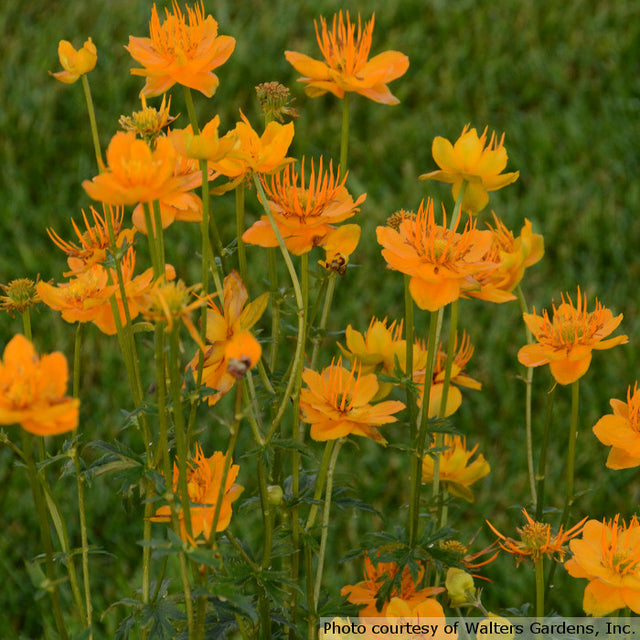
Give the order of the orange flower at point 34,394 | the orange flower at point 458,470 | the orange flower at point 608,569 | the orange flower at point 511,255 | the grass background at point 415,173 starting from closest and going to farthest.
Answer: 1. the orange flower at point 34,394
2. the orange flower at point 608,569
3. the orange flower at point 511,255
4. the orange flower at point 458,470
5. the grass background at point 415,173

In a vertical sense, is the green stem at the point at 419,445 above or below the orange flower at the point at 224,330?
below

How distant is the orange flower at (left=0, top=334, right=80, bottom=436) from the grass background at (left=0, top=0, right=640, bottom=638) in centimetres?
117

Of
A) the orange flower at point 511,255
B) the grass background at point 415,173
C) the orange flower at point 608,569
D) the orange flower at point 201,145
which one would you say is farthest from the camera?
the grass background at point 415,173

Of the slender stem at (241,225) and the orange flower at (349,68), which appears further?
the orange flower at (349,68)

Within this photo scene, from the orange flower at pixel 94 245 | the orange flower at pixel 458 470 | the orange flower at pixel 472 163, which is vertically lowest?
the orange flower at pixel 458 470

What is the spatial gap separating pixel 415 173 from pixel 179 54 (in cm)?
161

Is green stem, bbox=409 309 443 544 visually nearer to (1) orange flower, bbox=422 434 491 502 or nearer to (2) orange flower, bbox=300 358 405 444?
(2) orange flower, bbox=300 358 405 444

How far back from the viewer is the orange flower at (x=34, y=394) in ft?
2.14

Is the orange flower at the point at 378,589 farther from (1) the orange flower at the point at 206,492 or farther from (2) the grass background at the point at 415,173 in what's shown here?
(2) the grass background at the point at 415,173

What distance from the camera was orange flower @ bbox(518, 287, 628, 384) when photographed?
3.15ft

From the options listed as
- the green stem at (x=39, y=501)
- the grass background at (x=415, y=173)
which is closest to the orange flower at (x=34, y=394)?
the green stem at (x=39, y=501)

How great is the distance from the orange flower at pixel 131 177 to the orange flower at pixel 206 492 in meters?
0.27

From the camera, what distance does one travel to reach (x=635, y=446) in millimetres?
935

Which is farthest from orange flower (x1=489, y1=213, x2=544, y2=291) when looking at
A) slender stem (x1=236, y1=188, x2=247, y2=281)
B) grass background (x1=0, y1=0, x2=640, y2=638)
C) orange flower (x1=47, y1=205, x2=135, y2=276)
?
grass background (x1=0, y1=0, x2=640, y2=638)
